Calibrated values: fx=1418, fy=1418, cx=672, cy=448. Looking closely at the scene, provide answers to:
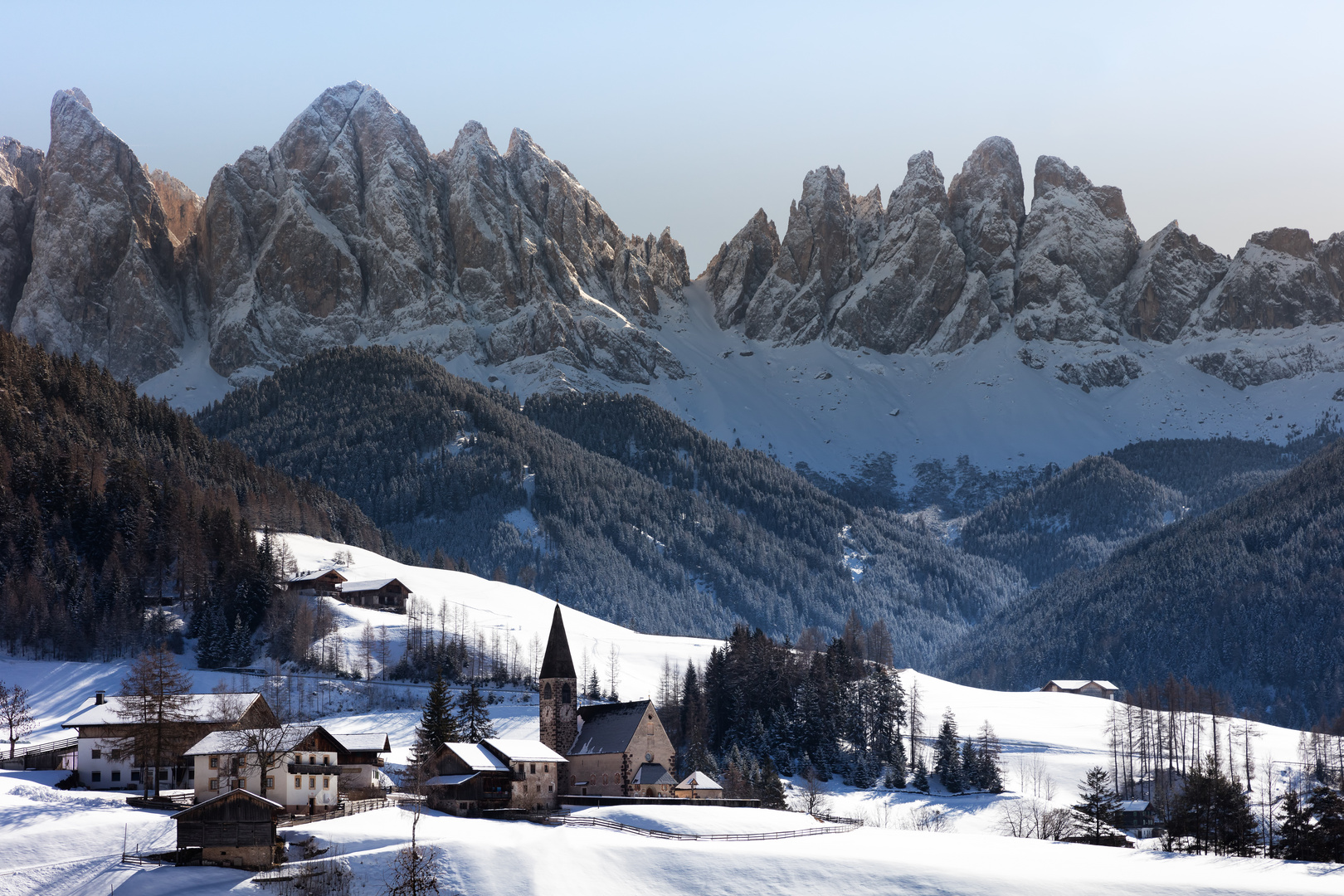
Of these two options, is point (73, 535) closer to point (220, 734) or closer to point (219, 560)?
point (219, 560)

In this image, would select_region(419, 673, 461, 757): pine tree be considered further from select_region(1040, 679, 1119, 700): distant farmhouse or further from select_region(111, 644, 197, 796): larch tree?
select_region(1040, 679, 1119, 700): distant farmhouse

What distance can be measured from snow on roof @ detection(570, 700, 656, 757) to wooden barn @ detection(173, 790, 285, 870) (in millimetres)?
25149

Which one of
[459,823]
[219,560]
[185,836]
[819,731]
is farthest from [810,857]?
[219,560]

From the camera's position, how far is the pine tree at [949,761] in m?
117

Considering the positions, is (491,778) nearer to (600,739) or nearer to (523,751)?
(523,751)

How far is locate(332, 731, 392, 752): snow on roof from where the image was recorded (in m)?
81.2

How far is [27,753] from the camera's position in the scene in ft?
284

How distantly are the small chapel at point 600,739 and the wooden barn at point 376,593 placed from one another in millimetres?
66754

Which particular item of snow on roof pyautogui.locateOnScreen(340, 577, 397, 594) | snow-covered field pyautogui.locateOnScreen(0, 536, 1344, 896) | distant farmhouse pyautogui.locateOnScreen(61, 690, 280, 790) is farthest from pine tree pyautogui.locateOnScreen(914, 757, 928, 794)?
snow on roof pyautogui.locateOnScreen(340, 577, 397, 594)

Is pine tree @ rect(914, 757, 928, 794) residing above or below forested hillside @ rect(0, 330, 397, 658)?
below

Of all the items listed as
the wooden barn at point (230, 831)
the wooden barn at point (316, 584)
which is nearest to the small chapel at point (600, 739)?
the wooden barn at point (230, 831)

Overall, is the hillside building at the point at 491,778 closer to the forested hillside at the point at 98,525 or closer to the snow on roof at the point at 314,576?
the forested hillside at the point at 98,525

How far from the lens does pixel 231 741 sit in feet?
247

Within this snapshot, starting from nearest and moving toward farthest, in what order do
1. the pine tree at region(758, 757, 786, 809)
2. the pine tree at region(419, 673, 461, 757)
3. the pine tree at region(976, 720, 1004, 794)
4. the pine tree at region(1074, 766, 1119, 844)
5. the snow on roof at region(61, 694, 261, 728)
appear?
the snow on roof at region(61, 694, 261, 728), the pine tree at region(1074, 766, 1119, 844), the pine tree at region(419, 673, 461, 757), the pine tree at region(758, 757, 786, 809), the pine tree at region(976, 720, 1004, 794)
